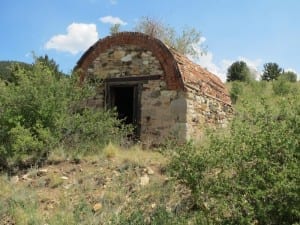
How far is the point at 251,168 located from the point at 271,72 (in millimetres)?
29025

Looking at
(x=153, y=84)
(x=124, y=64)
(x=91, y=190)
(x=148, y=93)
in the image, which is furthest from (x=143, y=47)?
(x=91, y=190)

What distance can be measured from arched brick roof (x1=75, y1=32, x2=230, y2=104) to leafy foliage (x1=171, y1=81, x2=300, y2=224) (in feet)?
15.4

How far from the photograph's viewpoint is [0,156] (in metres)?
10.8

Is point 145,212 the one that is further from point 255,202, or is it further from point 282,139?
point 282,139

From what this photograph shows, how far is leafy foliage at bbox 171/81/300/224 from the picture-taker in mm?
5734

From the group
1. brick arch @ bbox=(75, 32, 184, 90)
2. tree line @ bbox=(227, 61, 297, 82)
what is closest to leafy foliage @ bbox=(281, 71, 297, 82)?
tree line @ bbox=(227, 61, 297, 82)

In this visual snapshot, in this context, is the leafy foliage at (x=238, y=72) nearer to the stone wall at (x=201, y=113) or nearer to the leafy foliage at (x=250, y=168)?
the stone wall at (x=201, y=113)

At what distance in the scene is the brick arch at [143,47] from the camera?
465 inches

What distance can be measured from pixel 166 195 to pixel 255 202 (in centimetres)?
240

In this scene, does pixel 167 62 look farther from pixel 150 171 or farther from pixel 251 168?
pixel 251 168

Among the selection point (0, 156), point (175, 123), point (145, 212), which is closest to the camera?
point (145, 212)

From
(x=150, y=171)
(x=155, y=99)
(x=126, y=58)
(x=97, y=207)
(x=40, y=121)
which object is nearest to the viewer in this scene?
(x=97, y=207)

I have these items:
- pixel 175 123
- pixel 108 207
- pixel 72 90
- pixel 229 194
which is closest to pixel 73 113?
pixel 72 90

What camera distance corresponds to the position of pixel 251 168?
20.3ft
